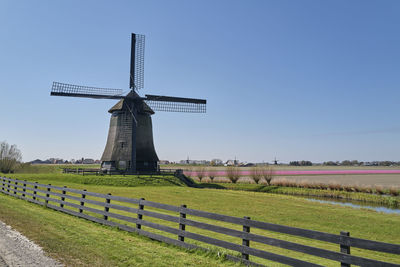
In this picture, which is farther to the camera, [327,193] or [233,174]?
[233,174]

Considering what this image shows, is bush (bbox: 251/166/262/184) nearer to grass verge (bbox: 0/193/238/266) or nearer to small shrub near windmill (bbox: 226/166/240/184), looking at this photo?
small shrub near windmill (bbox: 226/166/240/184)

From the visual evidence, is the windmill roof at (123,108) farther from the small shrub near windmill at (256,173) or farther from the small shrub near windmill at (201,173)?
the small shrub near windmill at (256,173)

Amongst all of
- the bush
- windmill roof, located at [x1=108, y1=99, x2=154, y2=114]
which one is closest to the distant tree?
windmill roof, located at [x1=108, y1=99, x2=154, y2=114]

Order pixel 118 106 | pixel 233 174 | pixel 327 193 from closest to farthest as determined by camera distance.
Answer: pixel 327 193, pixel 118 106, pixel 233 174

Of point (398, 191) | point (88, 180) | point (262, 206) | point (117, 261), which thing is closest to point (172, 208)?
A: point (117, 261)

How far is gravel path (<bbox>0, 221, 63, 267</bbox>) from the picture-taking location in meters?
6.46

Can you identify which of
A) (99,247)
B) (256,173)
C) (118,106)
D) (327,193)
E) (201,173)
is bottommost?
(327,193)

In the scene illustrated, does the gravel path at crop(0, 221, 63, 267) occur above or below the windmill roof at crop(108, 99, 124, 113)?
below

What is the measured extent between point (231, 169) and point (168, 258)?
45.2 metres

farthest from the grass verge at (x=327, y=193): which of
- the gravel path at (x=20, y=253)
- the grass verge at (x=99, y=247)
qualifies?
the gravel path at (x=20, y=253)

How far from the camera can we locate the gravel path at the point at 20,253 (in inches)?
255

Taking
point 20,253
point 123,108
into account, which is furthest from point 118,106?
point 20,253

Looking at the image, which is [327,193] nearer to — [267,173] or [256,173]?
[267,173]

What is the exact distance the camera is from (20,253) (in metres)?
7.20
